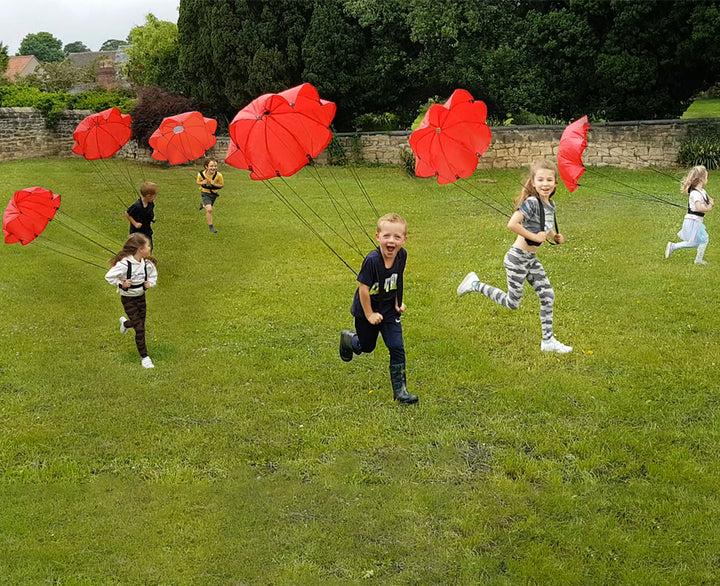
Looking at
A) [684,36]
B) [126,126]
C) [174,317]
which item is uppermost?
[684,36]

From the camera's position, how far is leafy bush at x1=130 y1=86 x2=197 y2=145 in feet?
85.0

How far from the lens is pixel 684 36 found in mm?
22031

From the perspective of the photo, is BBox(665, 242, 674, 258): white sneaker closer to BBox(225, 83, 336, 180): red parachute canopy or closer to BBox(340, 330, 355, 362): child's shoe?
BBox(225, 83, 336, 180): red parachute canopy

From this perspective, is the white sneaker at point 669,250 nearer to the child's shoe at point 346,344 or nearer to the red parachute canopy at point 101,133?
the child's shoe at point 346,344

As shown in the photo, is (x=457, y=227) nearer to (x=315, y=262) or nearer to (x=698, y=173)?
(x=315, y=262)

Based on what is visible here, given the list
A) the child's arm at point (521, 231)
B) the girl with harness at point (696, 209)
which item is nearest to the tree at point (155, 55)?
the girl with harness at point (696, 209)

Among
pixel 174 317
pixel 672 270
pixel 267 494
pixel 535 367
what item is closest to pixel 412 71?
pixel 672 270

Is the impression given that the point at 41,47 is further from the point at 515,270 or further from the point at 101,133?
the point at 515,270

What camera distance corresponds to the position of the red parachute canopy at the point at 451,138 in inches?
391

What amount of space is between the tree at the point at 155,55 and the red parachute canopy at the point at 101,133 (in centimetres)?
1407

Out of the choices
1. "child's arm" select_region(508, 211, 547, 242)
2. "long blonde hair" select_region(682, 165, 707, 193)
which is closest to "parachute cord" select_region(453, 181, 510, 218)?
"long blonde hair" select_region(682, 165, 707, 193)

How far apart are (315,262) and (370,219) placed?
376 centimetres

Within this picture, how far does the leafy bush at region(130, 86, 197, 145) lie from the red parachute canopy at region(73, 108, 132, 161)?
10149mm

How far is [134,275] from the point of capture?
8430mm
